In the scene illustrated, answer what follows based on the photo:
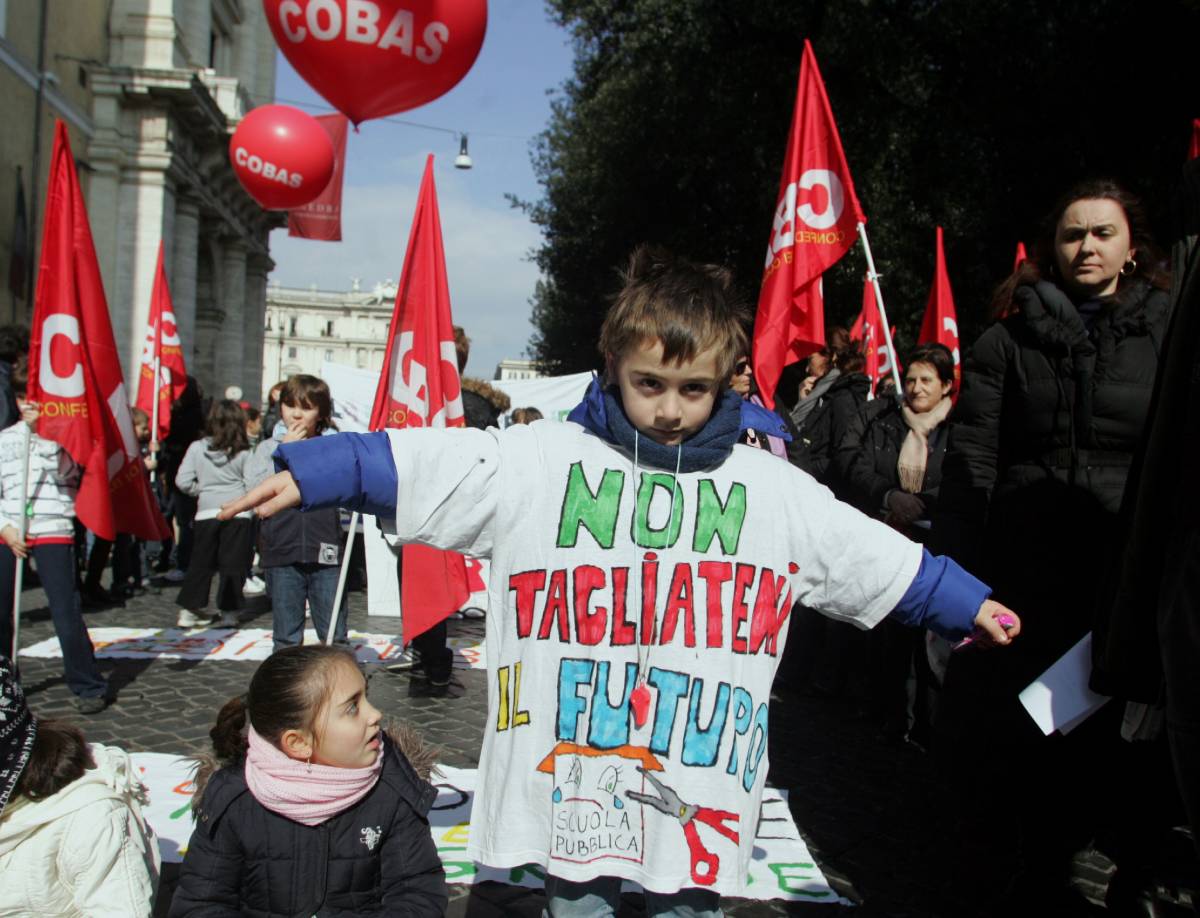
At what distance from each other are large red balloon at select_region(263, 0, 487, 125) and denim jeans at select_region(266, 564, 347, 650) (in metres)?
2.61

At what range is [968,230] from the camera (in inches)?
666

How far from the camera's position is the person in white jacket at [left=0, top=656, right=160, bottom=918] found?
235 centimetres

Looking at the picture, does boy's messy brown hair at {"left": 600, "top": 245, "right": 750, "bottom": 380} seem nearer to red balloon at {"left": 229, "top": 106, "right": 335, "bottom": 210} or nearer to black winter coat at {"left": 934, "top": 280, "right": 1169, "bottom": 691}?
black winter coat at {"left": 934, "top": 280, "right": 1169, "bottom": 691}

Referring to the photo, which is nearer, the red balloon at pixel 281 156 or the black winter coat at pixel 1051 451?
the black winter coat at pixel 1051 451

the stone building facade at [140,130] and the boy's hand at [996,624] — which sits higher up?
the stone building facade at [140,130]

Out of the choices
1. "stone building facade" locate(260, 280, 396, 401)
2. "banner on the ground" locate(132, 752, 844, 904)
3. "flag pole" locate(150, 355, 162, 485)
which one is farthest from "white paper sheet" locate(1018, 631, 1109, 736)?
"stone building facade" locate(260, 280, 396, 401)

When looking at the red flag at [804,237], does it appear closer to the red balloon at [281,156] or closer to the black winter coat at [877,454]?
the black winter coat at [877,454]

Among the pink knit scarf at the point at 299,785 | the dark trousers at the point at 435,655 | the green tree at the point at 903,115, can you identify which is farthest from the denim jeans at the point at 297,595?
the green tree at the point at 903,115

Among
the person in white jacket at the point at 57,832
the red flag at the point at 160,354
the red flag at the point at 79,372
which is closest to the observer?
the person in white jacket at the point at 57,832

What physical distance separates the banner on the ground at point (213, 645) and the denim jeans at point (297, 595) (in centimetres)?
87

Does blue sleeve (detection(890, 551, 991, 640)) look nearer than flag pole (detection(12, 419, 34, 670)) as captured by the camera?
Yes

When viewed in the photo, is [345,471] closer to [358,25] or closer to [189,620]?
[358,25]

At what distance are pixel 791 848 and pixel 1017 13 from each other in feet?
50.6

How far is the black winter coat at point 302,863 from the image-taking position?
2240 millimetres
